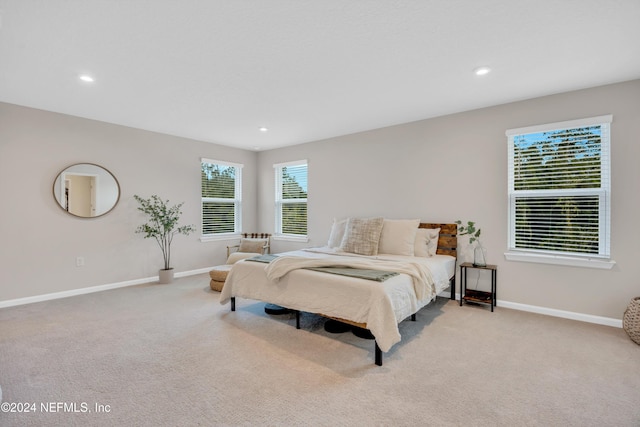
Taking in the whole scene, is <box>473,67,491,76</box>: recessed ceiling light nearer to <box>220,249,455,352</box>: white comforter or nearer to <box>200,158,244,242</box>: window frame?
<box>220,249,455,352</box>: white comforter

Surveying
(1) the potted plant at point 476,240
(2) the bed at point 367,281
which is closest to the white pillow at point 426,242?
(2) the bed at point 367,281

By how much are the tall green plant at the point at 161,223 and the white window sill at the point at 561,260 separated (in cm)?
510

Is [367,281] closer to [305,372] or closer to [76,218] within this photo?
[305,372]

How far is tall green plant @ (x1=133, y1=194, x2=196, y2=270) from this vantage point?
4.92 m

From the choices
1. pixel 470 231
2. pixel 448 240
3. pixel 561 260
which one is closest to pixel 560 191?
pixel 561 260

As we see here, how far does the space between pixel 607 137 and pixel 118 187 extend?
252 inches

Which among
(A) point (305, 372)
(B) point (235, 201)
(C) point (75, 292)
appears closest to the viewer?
(A) point (305, 372)

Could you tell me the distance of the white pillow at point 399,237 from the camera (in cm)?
399

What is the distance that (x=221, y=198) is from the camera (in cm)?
612

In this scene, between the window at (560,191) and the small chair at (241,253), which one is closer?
the window at (560,191)

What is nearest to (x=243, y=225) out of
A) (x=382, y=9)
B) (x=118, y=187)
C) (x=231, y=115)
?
(x=118, y=187)

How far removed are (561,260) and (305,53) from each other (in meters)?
3.54

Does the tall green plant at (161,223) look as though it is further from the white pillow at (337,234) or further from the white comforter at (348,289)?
the white pillow at (337,234)

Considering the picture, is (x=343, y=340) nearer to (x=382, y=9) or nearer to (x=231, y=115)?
(x=382, y=9)
